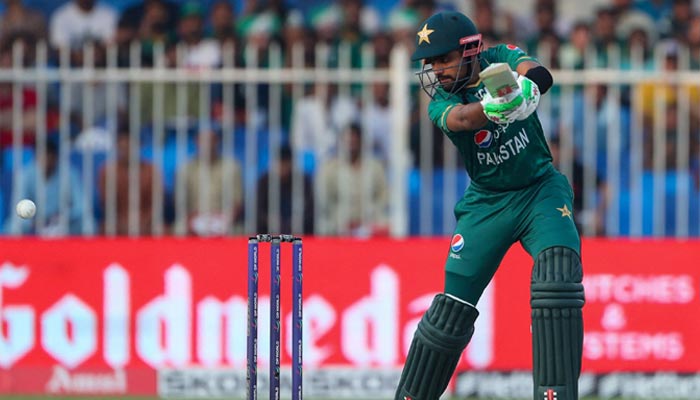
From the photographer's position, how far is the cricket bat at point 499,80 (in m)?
5.46

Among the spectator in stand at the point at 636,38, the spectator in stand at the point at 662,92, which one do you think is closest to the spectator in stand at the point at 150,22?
the spectator in stand at the point at 636,38

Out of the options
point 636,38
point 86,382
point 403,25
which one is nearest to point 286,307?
point 86,382

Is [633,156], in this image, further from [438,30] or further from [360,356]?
[438,30]

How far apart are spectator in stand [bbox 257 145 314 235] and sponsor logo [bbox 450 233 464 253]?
328 cm

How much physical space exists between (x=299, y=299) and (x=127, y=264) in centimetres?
340

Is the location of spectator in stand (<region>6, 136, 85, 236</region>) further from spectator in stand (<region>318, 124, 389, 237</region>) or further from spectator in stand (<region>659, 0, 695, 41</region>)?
spectator in stand (<region>659, 0, 695, 41</region>)

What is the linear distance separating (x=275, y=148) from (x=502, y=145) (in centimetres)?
360

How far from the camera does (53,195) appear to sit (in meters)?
9.70

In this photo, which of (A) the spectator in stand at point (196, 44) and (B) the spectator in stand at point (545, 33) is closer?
(B) the spectator in stand at point (545, 33)

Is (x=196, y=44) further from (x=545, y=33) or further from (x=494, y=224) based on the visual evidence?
(x=494, y=224)

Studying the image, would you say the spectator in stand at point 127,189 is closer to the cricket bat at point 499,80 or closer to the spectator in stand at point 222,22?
the spectator in stand at point 222,22

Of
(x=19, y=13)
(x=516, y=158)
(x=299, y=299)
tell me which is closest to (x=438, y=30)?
(x=516, y=158)

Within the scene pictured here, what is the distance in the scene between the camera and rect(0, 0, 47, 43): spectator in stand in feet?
39.0

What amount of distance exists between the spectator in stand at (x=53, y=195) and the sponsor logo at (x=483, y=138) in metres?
4.20
